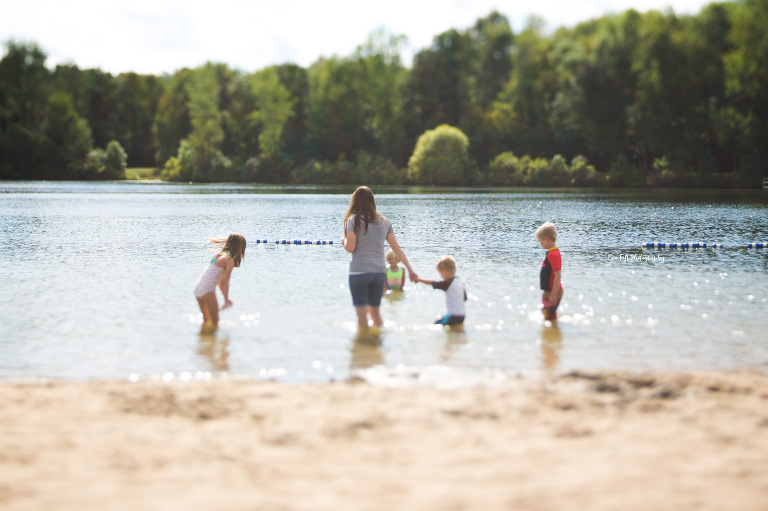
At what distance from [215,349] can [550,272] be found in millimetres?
4402

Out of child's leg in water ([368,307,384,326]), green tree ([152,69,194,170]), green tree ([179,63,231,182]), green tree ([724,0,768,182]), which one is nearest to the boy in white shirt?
child's leg in water ([368,307,384,326])

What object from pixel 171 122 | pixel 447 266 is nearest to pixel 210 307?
pixel 447 266

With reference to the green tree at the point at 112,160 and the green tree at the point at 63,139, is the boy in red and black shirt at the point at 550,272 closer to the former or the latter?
the green tree at the point at 63,139

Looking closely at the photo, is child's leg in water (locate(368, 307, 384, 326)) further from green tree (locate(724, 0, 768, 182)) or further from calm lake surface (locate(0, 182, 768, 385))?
green tree (locate(724, 0, 768, 182))

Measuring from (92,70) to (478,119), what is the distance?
59.3m

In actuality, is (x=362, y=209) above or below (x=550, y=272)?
above

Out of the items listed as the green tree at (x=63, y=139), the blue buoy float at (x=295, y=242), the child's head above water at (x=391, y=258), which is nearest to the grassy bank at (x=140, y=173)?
the green tree at (x=63, y=139)

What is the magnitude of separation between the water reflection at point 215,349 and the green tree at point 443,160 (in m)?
73.7

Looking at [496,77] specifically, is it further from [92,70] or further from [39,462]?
[39,462]

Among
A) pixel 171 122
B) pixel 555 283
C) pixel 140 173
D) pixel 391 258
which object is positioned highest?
pixel 171 122

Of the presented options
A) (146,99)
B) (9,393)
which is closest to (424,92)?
(146,99)

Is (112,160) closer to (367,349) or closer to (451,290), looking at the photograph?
(451,290)

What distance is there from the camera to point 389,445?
559cm

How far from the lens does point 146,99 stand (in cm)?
12131
